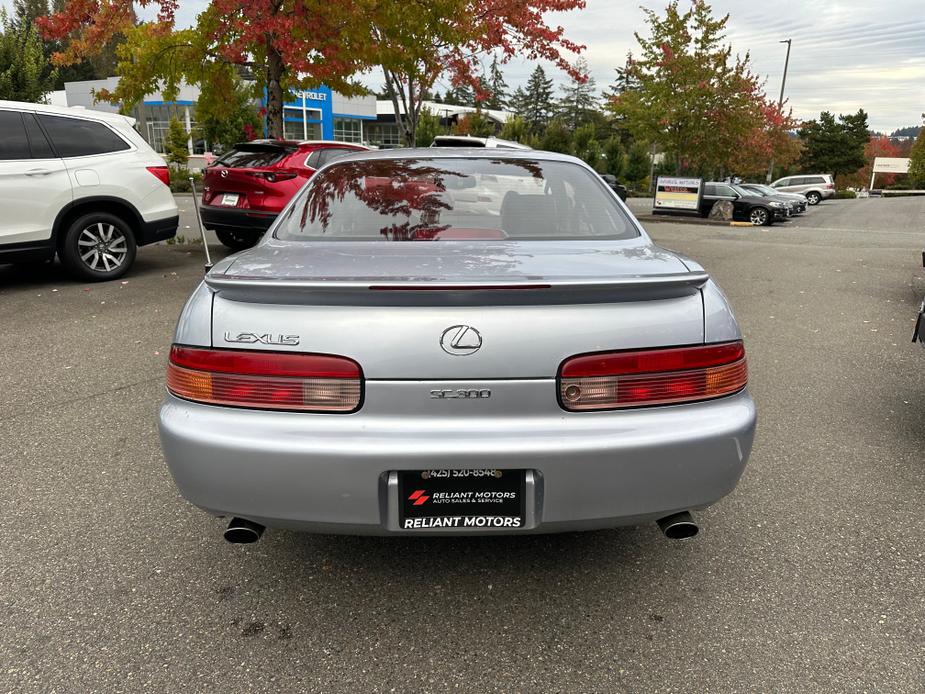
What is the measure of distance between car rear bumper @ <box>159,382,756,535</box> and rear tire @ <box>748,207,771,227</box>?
21.5 meters

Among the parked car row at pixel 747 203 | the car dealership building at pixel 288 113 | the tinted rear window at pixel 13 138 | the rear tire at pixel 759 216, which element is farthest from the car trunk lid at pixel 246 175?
the car dealership building at pixel 288 113

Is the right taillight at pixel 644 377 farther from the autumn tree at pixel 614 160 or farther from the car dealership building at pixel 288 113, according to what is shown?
the autumn tree at pixel 614 160

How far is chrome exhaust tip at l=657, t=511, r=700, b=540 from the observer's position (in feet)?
7.25

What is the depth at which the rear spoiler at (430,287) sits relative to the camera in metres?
1.99

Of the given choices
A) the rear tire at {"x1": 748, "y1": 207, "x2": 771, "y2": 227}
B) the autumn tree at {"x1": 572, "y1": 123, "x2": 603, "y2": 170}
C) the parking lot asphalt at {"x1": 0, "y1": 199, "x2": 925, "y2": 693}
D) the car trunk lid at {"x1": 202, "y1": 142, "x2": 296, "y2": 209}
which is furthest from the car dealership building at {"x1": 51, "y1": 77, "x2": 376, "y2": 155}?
the parking lot asphalt at {"x1": 0, "y1": 199, "x2": 925, "y2": 693}

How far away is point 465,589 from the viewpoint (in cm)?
249

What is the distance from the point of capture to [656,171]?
48438mm

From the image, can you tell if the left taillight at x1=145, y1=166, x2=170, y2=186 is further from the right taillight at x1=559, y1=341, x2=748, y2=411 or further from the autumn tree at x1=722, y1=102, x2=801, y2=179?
the autumn tree at x1=722, y1=102, x2=801, y2=179

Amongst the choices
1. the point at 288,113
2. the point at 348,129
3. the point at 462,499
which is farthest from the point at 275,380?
the point at 348,129

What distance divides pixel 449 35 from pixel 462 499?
10984 millimetres

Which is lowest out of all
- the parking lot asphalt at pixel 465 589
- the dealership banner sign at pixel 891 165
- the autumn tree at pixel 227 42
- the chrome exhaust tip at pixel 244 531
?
the parking lot asphalt at pixel 465 589

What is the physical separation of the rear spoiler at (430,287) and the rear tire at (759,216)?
2150 cm

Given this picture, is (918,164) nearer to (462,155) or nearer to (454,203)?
(462,155)

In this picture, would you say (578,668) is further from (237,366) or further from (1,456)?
(1,456)
